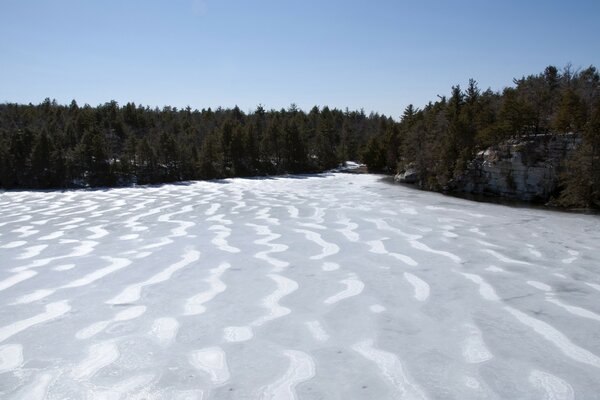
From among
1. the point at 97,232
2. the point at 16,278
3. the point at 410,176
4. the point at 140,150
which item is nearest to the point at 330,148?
the point at 410,176

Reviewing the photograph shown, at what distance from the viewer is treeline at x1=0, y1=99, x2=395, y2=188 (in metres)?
49.3

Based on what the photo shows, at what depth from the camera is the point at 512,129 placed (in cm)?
4216

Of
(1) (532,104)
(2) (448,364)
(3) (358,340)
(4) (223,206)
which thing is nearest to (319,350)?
(3) (358,340)

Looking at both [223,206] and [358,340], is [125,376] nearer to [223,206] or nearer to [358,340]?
[358,340]

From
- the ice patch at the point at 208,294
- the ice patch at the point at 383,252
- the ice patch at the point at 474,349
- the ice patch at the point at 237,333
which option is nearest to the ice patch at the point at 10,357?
the ice patch at the point at 208,294

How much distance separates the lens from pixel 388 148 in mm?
71375

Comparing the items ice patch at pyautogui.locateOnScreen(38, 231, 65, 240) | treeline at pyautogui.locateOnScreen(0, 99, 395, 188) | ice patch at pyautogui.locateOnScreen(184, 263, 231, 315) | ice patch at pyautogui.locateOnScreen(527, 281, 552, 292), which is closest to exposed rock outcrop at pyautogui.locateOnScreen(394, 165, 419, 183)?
treeline at pyautogui.locateOnScreen(0, 99, 395, 188)

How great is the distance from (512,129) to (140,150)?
4430 cm

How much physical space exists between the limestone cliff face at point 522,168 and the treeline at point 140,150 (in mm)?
32805

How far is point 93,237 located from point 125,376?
10338 millimetres

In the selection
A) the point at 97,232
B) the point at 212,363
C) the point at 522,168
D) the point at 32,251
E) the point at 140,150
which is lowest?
the point at 97,232

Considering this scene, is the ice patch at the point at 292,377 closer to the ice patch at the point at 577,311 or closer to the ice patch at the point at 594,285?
the ice patch at the point at 577,311

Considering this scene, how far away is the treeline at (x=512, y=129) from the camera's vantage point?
105 ft

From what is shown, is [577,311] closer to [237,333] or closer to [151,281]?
[237,333]
